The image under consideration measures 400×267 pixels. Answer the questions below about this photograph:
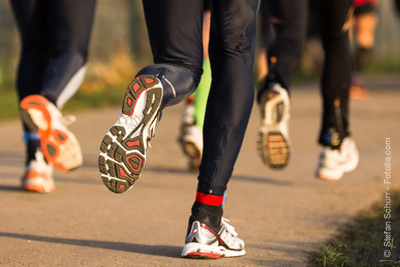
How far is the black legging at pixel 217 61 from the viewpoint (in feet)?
8.02

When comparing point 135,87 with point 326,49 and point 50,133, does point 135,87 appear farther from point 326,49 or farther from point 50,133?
point 326,49

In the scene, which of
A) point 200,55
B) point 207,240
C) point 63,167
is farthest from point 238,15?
point 63,167

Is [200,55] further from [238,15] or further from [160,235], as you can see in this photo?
[160,235]

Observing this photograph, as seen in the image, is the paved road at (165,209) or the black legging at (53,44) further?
the black legging at (53,44)

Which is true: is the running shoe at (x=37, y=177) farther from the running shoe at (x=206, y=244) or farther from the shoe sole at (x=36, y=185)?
the running shoe at (x=206, y=244)

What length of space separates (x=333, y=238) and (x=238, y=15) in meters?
0.99

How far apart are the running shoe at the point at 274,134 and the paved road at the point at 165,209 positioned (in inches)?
10.1

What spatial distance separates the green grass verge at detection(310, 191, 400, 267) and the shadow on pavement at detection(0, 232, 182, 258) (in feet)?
1.63

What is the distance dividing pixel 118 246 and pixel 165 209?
2.35 feet

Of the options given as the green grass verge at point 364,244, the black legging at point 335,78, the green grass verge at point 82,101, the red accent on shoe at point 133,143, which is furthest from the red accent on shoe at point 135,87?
the green grass verge at point 82,101

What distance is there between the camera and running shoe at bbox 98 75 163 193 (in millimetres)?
2219

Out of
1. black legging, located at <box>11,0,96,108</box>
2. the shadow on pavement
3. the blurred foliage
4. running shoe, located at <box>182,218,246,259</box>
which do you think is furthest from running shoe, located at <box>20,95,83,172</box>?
the blurred foliage

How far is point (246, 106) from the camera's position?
2.49 m

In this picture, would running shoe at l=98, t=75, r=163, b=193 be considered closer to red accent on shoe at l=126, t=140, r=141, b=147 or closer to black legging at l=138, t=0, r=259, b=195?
red accent on shoe at l=126, t=140, r=141, b=147
